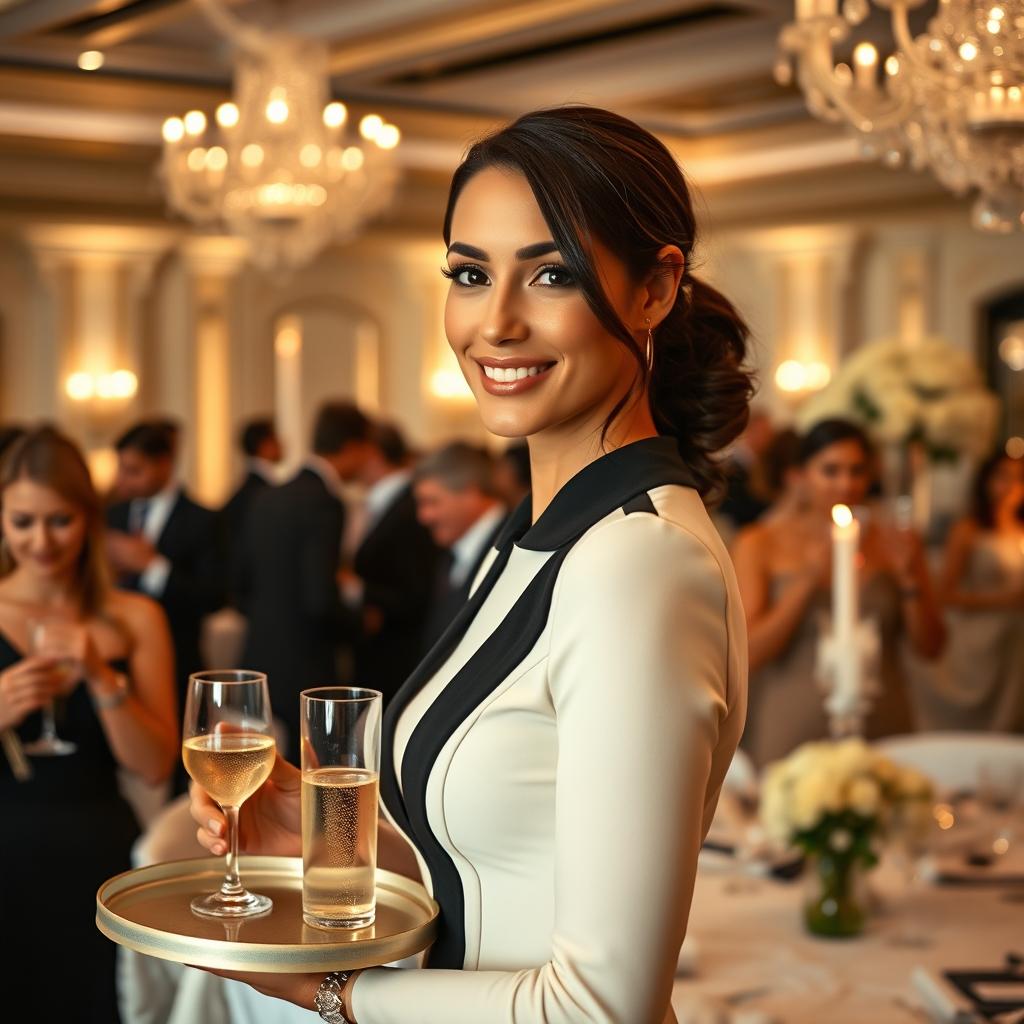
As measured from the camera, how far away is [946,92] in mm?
3020

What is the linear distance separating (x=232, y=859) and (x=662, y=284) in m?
0.74

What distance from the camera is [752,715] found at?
4.78 m

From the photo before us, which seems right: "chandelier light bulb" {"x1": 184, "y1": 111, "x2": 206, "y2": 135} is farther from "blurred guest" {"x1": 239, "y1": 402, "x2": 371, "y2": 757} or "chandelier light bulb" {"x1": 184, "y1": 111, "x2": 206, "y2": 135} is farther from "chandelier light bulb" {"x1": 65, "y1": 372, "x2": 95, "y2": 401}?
"chandelier light bulb" {"x1": 65, "y1": 372, "x2": 95, "y2": 401}

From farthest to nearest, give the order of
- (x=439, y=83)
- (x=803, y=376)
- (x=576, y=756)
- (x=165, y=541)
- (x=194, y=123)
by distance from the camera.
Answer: (x=803, y=376) < (x=439, y=83) < (x=194, y=123) < (x=165, y=541) < (x=576, y=756)

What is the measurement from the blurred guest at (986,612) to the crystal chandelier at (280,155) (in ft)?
11.4

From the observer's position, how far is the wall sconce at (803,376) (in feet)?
36.7

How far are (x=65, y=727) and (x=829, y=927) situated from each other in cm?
151

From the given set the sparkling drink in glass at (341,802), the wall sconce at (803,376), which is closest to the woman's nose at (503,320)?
the sparkling drink in glass at (341,802)

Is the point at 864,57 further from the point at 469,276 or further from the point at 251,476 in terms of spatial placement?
the point at 251,476

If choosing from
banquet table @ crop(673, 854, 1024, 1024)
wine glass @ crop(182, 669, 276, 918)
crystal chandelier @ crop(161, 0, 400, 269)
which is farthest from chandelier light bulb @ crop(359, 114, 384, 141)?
wine glass @ crop(182, 669, 276, 918)

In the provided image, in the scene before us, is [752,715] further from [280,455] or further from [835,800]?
[280,455]

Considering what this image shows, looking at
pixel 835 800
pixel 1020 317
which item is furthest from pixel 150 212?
pixel 835 800

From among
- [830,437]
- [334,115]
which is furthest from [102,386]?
[830,437]

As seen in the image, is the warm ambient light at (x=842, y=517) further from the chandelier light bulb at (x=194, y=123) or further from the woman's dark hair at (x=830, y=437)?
the chandelier light bulb at (x=194, y=123)
